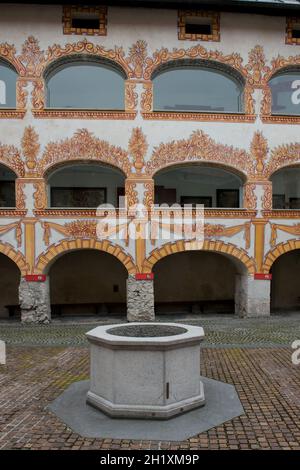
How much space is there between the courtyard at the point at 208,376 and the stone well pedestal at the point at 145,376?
60cm

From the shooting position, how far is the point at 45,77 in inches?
531

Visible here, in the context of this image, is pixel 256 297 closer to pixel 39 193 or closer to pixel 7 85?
pixel 39 193

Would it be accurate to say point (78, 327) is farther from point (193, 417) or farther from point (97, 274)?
point (193, 417)

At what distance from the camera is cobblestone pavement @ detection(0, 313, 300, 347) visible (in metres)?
9.88

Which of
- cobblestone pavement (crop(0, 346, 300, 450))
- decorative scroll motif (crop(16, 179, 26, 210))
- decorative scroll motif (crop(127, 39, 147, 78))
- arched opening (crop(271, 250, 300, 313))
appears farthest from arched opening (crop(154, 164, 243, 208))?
cobblestone pavement (crop(0, 346, 300, 450))

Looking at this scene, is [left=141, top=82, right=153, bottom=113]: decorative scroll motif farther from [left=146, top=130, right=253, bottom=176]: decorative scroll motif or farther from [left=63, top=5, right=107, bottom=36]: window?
[left=63, top=5, right=107, bottom=36]: window

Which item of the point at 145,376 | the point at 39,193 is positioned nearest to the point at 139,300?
the point at 39,193

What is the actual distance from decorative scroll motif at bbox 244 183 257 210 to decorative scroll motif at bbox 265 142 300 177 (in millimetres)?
798

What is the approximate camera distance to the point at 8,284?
1580cm

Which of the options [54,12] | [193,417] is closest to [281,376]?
[193,417]

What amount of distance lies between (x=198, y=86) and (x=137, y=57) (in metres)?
2.66

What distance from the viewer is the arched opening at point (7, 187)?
15047 mm

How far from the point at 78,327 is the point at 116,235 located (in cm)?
364

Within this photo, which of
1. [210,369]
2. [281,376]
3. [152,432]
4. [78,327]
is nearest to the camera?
[152,432]
